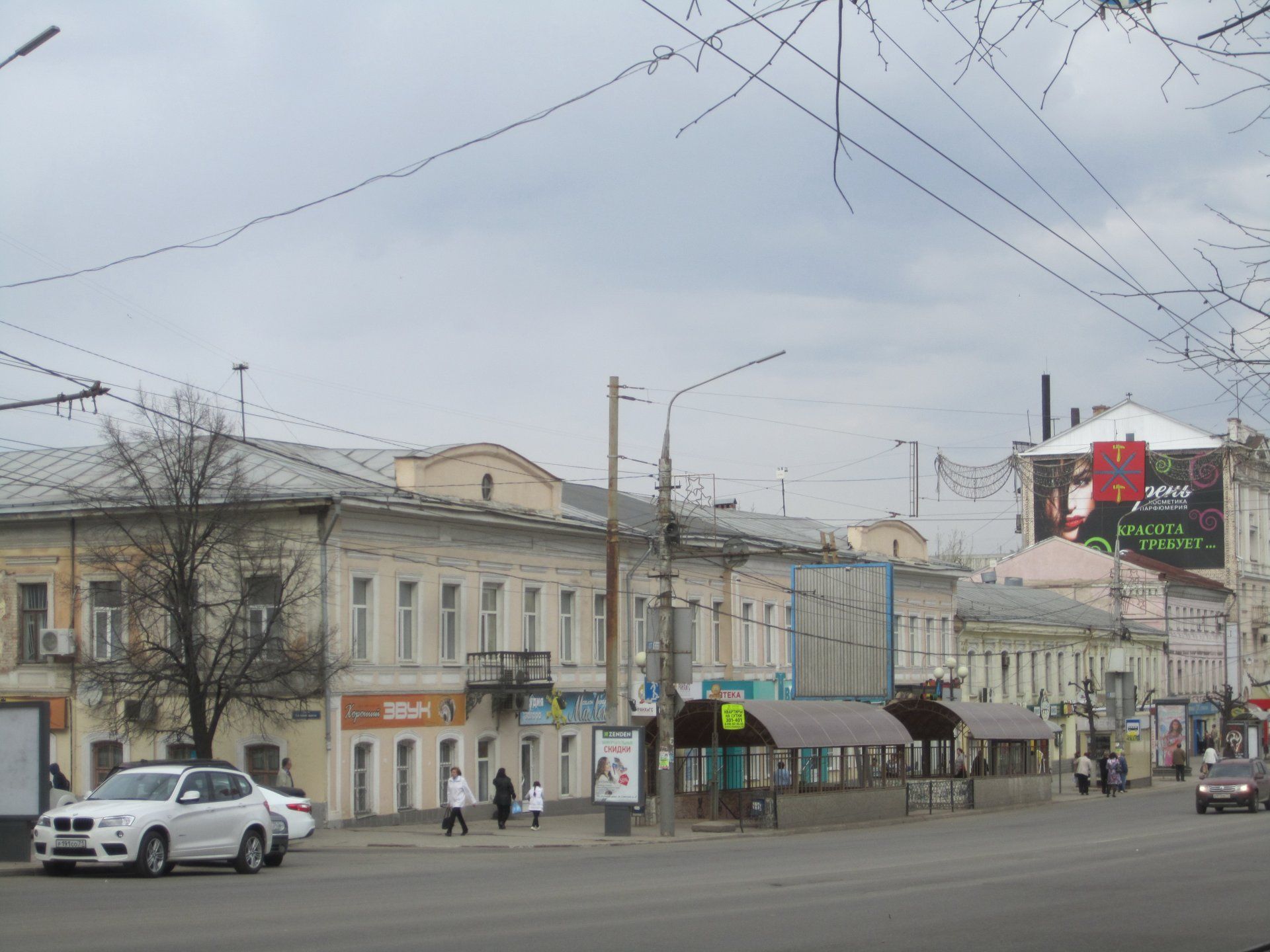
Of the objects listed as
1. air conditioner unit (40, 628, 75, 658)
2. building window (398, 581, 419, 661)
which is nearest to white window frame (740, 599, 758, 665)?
building window (398, 581, 419, 661)

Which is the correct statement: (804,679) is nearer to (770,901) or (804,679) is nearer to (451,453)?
(451,453)

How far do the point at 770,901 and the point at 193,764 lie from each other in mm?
9236

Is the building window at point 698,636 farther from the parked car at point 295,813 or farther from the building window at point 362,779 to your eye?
the parked car at point 295,813

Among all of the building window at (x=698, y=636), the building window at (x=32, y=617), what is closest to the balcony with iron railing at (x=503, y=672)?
the building window at (x=698, y=636)

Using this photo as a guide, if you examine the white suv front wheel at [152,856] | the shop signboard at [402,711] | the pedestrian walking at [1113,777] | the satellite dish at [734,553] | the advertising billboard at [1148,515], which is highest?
the advertising billboard at [1148,515]

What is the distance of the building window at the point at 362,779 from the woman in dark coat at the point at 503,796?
301cm

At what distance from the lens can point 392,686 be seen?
38.0 m

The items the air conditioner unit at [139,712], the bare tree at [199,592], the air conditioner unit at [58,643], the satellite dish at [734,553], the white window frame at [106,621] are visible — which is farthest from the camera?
the satellite dish at [734,553]

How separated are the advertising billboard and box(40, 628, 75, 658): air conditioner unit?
204 ft

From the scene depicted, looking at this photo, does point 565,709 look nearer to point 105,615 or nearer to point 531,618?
point 531,618

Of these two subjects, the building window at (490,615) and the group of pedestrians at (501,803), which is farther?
the building window at (490,615)

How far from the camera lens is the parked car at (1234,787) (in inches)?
1551

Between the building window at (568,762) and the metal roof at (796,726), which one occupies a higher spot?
the metal roof at (796,726)

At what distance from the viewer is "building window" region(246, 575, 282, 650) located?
33.7 m
